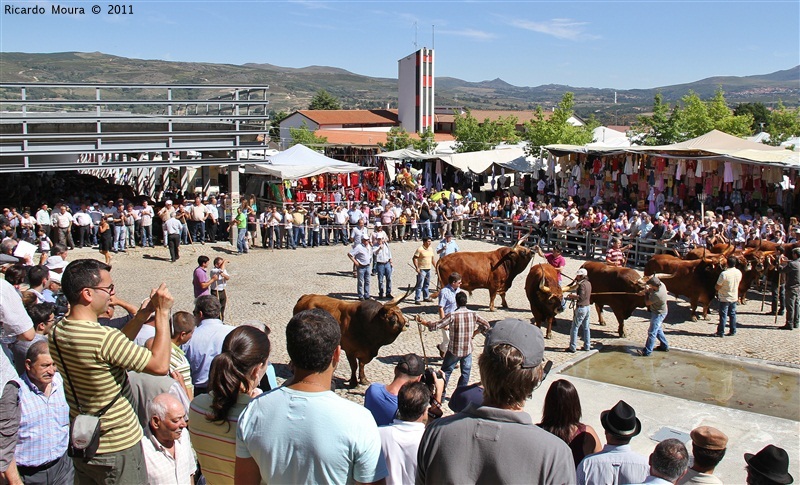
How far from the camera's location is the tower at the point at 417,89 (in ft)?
289

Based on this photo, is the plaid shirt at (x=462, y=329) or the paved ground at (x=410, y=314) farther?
the paved ground at (x=410, y=314)

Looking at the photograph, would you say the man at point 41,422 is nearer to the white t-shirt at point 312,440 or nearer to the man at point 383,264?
the white t-shirt at point 312,440

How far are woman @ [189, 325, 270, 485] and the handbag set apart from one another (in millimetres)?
545

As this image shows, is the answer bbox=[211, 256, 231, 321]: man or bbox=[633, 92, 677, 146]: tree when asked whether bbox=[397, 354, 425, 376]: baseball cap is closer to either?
bbox=[211, 256, 231, 321]: man

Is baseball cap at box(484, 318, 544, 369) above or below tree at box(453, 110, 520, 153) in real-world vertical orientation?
below

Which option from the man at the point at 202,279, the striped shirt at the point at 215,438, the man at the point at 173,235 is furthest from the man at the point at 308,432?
the man at the point at 173,235

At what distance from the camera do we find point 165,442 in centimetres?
445

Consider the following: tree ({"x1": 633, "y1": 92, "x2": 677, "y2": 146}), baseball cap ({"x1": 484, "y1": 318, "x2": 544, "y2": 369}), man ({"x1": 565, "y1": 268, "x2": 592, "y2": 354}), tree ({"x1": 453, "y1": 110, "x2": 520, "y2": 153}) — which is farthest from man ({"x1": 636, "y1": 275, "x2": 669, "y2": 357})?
tree ({"x1": 453, "y1": 110, "x2": 520, "y2": 153})

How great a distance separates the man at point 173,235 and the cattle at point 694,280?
12794 millimetres

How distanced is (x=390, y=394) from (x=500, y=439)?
2.81 m

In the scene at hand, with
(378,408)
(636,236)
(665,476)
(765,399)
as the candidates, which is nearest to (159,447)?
(378,408)

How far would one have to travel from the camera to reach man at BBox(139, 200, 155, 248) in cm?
2147

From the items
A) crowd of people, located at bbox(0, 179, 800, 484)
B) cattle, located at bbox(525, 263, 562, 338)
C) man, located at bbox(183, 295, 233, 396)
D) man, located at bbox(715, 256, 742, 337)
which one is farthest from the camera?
man, located at bbox(715, 256, 742, 337)

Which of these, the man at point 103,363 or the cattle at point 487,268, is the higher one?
the man at point 103,363
